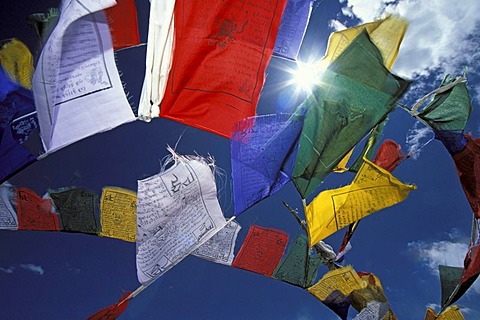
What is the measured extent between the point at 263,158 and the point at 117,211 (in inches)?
65.5

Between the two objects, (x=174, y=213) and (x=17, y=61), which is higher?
(x=17, y=61)

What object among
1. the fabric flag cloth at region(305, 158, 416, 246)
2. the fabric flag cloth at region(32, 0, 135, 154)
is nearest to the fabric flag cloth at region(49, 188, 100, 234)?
the fabric flag cloth at region(32, 0, 135, 154)

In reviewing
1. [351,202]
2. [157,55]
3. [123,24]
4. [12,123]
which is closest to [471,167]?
[351,202]

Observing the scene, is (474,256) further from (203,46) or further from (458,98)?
(203,46)

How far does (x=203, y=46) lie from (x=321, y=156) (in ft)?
4.34

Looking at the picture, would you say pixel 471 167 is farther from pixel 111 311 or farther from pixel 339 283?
pixel 111 311

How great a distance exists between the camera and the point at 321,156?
3520mm

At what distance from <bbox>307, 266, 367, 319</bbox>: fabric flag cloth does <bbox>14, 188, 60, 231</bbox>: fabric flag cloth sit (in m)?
3.27

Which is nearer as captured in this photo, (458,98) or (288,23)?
(288,23)

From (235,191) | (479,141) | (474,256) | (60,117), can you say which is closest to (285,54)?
(235,191)

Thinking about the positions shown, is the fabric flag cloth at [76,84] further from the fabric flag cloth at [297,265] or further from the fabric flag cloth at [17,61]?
the fabric flag cloth at [297,265]

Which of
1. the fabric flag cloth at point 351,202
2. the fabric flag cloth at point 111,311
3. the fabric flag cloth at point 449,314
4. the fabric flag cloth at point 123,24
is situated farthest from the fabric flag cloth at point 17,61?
the fabric flag cloth at point 449,314

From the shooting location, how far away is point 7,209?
3918 millimetres

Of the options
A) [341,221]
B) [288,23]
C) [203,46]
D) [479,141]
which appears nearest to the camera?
[203,46]
